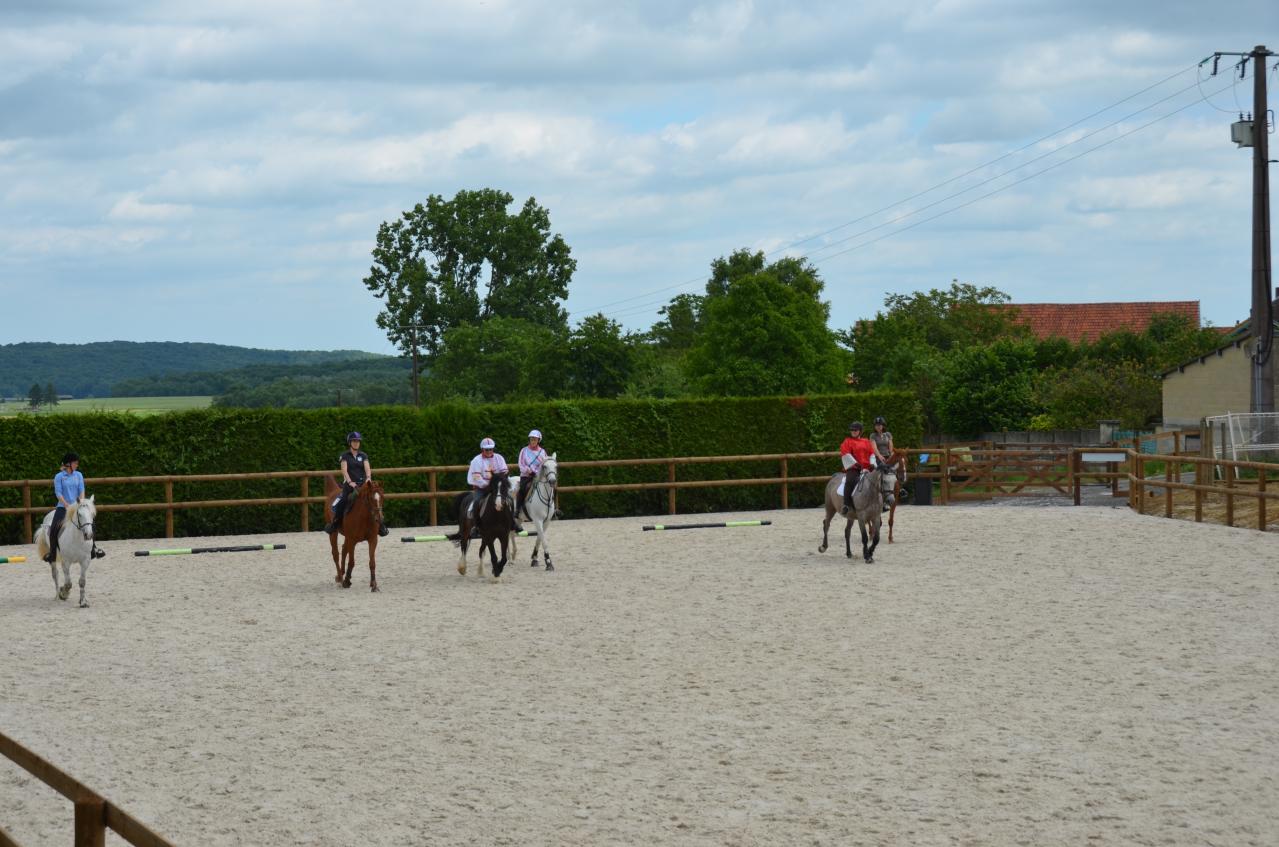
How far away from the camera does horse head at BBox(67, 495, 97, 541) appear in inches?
597

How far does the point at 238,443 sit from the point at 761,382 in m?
37.0

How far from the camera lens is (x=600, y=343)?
49.2 metres

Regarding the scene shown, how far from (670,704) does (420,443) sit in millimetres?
17339

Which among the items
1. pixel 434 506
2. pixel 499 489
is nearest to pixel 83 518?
pixel 499 489

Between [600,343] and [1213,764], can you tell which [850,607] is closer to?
[1213,764]

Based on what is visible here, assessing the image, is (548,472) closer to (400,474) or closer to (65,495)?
(65,495)

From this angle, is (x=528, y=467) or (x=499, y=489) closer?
(x=499, y=489)

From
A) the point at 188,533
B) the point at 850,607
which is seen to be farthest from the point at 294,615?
the point at 188,533

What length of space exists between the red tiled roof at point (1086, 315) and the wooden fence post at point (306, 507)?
65.4 meters

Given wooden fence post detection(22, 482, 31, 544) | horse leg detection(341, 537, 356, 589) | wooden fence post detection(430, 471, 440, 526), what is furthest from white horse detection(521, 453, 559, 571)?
wooden fence post detection(22, 482, 31, 544)

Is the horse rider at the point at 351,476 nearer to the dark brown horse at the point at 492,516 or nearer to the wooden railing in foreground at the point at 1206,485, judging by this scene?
the dark brown horse at the point at 492,516

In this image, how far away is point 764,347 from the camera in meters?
61.1

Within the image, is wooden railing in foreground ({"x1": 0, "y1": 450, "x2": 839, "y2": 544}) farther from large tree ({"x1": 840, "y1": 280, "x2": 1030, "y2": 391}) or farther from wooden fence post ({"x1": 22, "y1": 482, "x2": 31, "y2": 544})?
large tree ({"x1": 840, "y1": 280, "x2": 1030, "y2": 391})

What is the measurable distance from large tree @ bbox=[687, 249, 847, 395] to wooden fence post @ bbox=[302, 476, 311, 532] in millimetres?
35914
